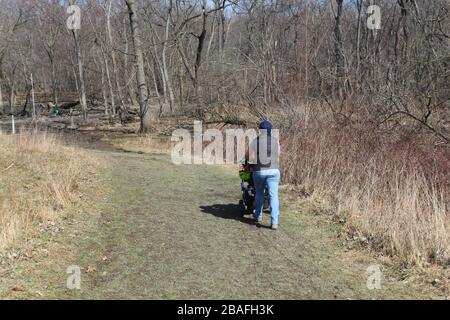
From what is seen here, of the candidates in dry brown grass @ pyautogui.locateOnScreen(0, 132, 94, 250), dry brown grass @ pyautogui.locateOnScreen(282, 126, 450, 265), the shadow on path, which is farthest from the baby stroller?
dry brown grass @ pyautogui.locateOnScreen(0, 132, 94, 250)

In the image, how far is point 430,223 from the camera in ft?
24.0

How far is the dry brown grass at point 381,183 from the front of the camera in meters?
6.95

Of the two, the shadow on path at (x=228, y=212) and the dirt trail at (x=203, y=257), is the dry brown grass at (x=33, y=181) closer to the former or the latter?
the dirt trail at (x=203, y=257)

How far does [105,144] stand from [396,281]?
18.1 m

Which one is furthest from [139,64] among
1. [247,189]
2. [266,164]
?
[266,164]

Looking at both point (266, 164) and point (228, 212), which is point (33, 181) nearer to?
point (228, 212)

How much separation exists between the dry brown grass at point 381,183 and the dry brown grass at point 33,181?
16.3 ft

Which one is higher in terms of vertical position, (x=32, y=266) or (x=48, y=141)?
(x=48, y=141)

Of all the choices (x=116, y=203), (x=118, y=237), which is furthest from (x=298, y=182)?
(x=118, y=237)

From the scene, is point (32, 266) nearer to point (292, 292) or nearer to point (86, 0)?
point (292, 292)

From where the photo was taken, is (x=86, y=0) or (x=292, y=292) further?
(x=86, y=0)

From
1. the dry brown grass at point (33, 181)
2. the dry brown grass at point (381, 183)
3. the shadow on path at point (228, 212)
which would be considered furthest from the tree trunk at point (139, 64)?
the shadow on path at point (228, 212)

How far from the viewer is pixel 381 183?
1027cm

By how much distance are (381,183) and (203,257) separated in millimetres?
5097
